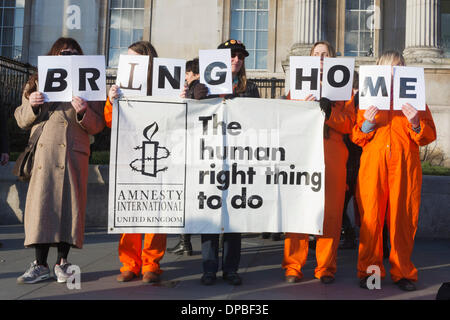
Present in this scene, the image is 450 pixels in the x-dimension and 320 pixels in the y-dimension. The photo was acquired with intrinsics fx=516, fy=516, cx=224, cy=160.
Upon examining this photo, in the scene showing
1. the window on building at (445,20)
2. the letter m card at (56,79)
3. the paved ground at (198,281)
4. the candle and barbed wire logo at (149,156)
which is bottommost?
the paved ground at (198,281)

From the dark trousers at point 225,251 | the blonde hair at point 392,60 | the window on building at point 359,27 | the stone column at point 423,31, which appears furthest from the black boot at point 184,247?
the window on building at point 359,27

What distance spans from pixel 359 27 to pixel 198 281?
16.5 metres

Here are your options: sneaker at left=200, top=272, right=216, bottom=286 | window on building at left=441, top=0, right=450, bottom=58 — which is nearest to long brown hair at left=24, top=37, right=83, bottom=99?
sneaker at left=200, top=272, right=216, bottom=286

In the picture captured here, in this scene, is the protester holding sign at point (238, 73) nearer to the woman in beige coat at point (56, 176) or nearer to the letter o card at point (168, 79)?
the letter o card at point (168, 79)

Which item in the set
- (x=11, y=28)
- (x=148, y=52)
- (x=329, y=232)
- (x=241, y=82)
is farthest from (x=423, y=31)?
(x=11, y=28)

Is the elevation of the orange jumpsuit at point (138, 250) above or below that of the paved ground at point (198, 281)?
above

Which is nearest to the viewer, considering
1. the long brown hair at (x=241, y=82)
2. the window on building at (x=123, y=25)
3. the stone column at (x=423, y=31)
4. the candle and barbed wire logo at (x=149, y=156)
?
the candle and barbed wire logo at (x=149, y=156)

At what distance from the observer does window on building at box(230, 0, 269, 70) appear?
20.0 m

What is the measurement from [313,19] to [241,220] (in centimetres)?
1129

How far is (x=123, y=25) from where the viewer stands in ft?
68.6

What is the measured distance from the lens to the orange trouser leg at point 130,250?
5.12m

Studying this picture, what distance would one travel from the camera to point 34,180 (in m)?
5.05

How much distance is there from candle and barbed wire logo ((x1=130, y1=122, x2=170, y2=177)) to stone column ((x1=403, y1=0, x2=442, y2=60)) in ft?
35.0
